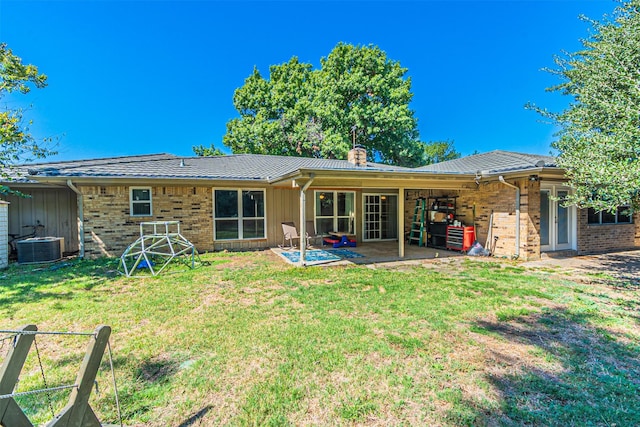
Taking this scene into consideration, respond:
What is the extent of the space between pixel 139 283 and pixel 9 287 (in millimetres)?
2210

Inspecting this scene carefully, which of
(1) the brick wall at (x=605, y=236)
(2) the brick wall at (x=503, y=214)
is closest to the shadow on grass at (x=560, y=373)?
(2) the brick wall at (x=503, y=214)

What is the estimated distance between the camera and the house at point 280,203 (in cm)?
786

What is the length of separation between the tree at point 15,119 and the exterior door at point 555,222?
14.1 meters

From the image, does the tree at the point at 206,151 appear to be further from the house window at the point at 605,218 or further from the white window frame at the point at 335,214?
the house window at the point at 605,218

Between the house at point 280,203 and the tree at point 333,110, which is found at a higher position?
the tree at point 333,110

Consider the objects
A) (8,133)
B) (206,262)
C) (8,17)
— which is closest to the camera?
(8,133)

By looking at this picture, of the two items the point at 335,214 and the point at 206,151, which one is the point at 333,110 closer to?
the point at 335,214

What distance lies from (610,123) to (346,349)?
23.8ft

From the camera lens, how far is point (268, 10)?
46.9ft

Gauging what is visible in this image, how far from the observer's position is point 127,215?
337 inches

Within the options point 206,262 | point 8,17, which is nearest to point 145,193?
point 206,262

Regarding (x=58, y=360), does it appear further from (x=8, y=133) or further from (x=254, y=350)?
(x=8, y=133)

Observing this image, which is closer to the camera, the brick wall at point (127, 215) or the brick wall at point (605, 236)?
the brick wall at point (127, 215)

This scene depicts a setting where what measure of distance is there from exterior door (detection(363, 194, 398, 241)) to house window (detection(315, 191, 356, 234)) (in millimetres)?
655
